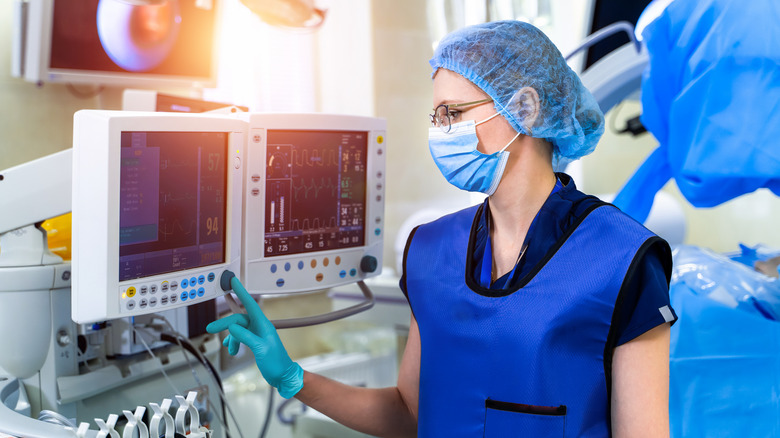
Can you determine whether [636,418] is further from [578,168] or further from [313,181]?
[578,168]

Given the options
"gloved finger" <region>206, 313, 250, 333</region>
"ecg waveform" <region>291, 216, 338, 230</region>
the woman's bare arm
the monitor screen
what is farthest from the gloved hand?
the monitor screen

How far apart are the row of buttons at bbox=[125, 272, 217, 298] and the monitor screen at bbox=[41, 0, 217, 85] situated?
1.09 meters

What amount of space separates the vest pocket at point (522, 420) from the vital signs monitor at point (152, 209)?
57 cm

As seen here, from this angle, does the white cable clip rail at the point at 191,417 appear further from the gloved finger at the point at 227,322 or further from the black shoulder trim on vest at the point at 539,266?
the black shoulder trim on vest at the point at 539,266

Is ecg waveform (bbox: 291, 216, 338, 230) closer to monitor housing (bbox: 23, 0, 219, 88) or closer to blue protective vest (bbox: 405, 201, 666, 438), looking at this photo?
blue protective vest (bbox: 405, 201, 666, 438)

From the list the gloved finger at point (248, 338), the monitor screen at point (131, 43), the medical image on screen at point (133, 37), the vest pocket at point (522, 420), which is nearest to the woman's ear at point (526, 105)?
the vest pocket at point (522, 420)

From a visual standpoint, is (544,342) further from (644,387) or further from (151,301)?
(151,301)

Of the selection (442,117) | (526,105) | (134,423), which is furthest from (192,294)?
(526,105)

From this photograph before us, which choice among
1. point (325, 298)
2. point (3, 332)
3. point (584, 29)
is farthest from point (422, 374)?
point (584, 29)

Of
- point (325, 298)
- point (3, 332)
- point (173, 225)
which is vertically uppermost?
point (173, 225)

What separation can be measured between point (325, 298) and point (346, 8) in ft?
4.36

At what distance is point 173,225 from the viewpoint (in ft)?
4.01

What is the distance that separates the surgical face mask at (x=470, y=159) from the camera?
1276 millimetres

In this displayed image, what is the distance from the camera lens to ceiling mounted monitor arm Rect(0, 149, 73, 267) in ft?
3.99
